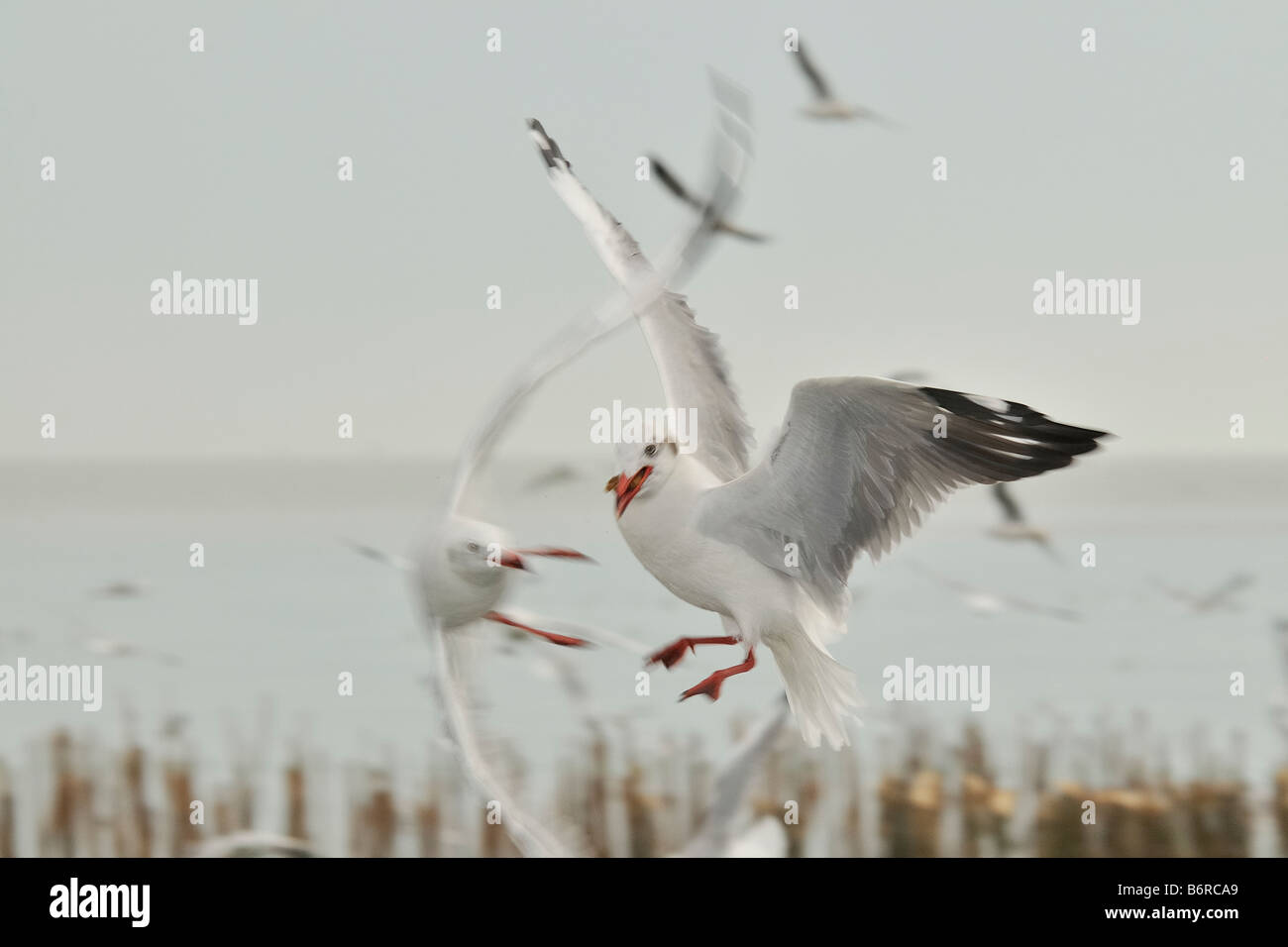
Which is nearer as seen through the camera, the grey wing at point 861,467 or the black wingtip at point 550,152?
the grey wing at point 861,467

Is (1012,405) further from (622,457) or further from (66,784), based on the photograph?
(66,784)

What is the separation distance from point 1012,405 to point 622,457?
689mm

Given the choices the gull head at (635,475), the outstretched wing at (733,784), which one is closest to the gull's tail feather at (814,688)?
the outstretched wing at (733,784)

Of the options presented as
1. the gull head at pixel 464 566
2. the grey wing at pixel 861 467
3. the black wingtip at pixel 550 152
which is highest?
the black wingtip at pixel 550 152

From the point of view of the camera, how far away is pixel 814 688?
2785 mm

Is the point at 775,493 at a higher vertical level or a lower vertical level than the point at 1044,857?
higher

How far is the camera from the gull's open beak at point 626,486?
103 inches

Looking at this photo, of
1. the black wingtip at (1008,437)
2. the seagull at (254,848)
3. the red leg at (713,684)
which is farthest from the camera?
the seagull at (254,848)

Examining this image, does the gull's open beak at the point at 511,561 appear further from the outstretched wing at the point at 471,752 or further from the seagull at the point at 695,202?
the seagull at the point at 695,202

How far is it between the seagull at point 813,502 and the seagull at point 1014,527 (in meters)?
1.42

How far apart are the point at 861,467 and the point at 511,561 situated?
66cm

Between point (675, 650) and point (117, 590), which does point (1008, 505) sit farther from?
point (117, 590)

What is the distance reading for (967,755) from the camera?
393 cm

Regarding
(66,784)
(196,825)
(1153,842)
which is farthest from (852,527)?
(66,784)
